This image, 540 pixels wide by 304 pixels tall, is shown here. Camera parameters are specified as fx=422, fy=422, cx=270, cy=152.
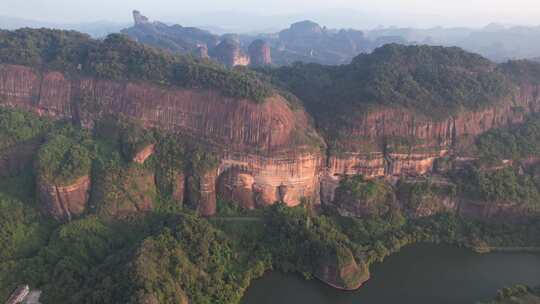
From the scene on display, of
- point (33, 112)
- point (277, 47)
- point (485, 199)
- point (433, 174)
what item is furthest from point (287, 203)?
point (277, 47)

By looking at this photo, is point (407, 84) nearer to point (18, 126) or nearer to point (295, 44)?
point (18, 126)

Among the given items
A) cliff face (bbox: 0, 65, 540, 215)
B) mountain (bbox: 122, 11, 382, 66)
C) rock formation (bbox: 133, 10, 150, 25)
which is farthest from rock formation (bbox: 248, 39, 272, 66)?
cliff face (bbox: 0, 65, 540, 215)

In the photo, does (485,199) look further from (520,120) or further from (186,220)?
(186,220)

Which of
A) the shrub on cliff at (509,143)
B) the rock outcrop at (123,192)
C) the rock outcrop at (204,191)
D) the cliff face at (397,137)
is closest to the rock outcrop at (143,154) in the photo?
the rock outcrop at (123,192)

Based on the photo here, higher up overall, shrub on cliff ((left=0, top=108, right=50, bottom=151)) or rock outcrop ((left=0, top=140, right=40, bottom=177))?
shrub on cliff ((left=0, top=108, right=50, bottom=151))

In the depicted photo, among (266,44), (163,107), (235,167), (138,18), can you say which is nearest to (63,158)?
(163,107)

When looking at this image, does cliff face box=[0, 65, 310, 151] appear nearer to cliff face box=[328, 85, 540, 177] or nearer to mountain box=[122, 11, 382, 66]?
cliff face box=[328, 85, 540, 177]

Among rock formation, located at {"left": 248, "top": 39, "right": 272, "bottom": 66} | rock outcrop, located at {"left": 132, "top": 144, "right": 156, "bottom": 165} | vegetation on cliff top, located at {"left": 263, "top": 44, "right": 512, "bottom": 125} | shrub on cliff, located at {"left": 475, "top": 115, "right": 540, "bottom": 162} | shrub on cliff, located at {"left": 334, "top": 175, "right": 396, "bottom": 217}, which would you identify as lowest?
shrub on cliff, located at {"left": 334, "top": 175, "right": 396, "bottom": 217}
